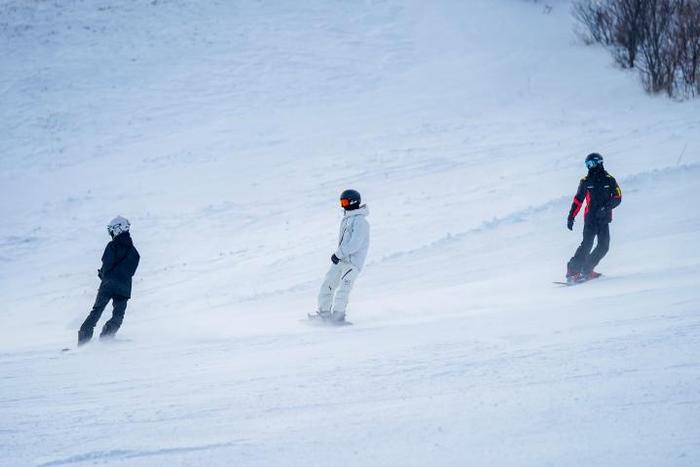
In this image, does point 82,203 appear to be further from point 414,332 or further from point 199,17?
point 199,17

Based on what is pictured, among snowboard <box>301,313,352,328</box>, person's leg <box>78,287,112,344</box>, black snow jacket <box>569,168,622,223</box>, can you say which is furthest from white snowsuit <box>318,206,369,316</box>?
black snow jacket <box>569,168,622,223</box>

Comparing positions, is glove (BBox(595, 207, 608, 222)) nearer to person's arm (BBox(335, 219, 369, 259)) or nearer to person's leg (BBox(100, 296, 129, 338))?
person's arm (BBox(335, 219, 369, 259))

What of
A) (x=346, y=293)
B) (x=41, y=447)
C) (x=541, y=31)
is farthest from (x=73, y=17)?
(x=41, y=447)

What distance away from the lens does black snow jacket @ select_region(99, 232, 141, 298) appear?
766 cm

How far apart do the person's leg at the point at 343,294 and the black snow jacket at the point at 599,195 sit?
318 cm

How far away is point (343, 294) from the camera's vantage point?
7.58 meters

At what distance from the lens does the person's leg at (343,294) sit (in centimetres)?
757

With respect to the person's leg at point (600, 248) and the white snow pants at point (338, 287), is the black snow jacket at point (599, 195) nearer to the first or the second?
the person's leg at point (600, 248)

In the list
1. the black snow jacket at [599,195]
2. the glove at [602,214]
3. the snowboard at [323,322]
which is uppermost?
the black snow jacket at [599,195]

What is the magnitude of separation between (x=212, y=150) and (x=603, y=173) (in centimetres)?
1809

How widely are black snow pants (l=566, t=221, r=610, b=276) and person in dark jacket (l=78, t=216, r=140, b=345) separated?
19.0 ft

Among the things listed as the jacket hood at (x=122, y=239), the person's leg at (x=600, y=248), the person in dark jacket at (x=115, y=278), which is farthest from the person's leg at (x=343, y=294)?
the person's leg at (x=600, y=248)

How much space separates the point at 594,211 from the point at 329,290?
3.74 m

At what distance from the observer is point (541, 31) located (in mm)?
34438
